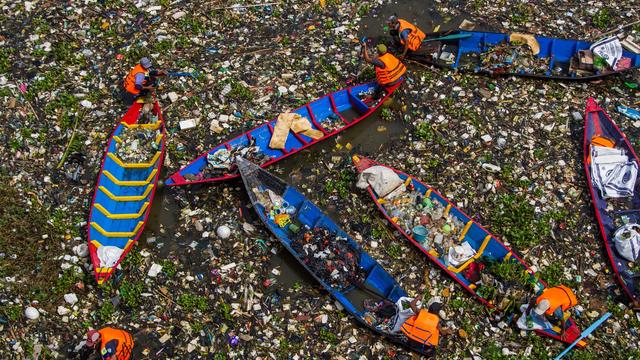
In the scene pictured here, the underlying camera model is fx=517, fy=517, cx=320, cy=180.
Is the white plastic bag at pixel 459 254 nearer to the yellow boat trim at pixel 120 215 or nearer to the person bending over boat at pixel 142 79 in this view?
the yellow boat trim at pixel 120 215

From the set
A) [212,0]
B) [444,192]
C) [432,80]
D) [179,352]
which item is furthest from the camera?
[212,0]

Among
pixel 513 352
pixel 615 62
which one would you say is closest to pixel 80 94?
pixel 513 352

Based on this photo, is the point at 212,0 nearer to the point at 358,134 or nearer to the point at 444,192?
the point at 358,134

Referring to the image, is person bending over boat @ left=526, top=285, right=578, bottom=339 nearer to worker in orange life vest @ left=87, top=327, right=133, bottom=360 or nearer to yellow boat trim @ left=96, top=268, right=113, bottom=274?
worker in orange life vest @ left=87, top=327, right=133, bottom=360

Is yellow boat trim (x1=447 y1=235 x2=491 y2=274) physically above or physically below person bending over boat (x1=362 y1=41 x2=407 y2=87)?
below

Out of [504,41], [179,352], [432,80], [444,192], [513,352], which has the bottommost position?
[179,352]

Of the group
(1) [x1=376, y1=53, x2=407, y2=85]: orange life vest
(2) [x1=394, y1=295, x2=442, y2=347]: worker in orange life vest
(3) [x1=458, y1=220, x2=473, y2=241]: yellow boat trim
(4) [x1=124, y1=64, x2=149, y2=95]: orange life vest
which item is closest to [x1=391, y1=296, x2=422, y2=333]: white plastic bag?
(2) [x1=394, y1=295, x2=442, y2=347]: worker in orange life vest

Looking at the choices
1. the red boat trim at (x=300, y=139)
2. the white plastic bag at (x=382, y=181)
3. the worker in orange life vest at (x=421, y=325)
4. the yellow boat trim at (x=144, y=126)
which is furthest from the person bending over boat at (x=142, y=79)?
the worker in orange life vest at (x=421, y=325)
